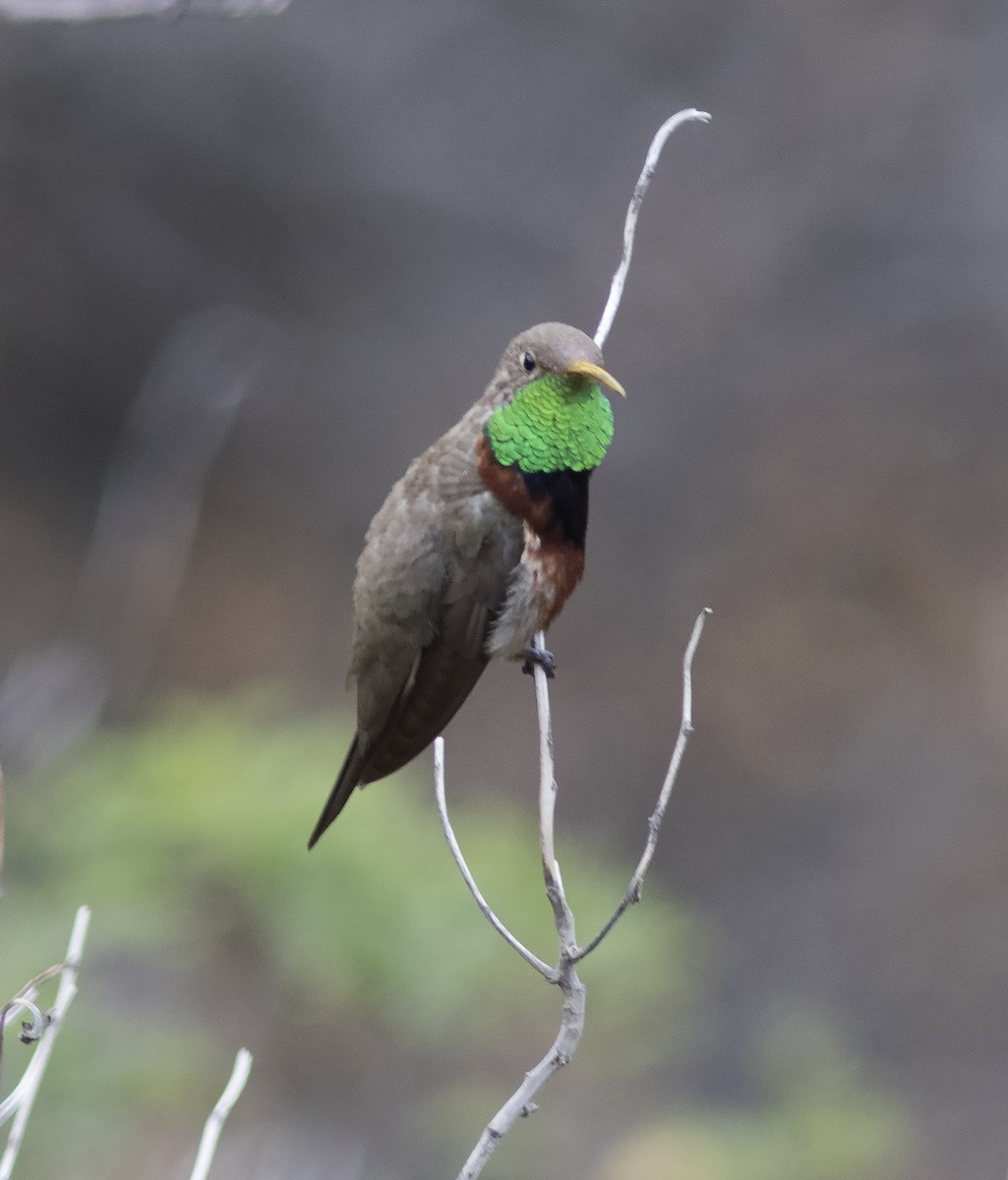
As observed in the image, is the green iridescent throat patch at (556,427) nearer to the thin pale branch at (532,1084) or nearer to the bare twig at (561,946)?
the bare twig at (561,946)

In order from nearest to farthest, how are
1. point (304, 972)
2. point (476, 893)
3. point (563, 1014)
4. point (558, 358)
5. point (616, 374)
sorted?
point (563, 1014)
point (476, 893)
point (558, 358)
point (304, 972)
point (616, 374)

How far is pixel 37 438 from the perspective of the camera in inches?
340

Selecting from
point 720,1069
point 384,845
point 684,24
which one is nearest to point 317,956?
point 384,845

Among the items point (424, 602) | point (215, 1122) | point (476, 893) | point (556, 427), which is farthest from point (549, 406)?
point (215, 1122)

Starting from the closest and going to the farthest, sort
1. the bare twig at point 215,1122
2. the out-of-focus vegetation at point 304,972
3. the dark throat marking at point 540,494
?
1. the bare twig at point 215,1122
2. the dark throat marking at point 540,494
3. the out-of-focus vegetation at point 304,972

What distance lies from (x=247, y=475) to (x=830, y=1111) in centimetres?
471

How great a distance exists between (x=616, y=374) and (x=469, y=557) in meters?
6.09

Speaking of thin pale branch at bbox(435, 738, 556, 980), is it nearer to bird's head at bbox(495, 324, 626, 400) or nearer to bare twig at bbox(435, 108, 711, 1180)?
bare twig at bbox(435, 108, 711, 1180)

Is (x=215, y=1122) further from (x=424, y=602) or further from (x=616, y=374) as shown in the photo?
(x=616, y=374)

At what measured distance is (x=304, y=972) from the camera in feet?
17.7

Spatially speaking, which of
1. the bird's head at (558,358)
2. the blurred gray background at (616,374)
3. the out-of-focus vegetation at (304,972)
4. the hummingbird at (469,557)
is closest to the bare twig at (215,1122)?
the hummingbird at (469,557)

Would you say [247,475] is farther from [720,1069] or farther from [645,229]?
[720,1069]

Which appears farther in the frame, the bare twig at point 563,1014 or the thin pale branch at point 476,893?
the thin pale branch at point 476,893

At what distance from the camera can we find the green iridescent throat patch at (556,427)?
8.08 ft
